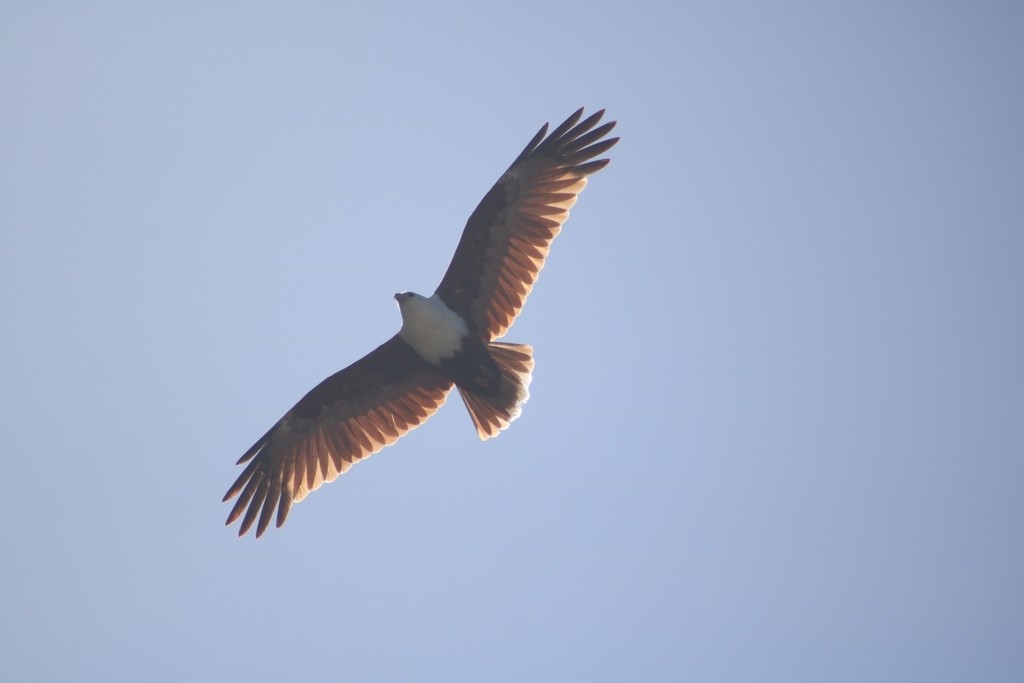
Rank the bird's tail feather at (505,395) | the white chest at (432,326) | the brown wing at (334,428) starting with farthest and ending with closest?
1. the brown wing at (334,428)
2. the bird's tail feather at (505,395)
3. the white chest at (432,326)

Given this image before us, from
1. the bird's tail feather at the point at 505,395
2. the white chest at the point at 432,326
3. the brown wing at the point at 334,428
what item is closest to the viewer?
the white chest at the point at 432,326

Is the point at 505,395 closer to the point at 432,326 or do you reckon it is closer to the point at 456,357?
the point at 456,357

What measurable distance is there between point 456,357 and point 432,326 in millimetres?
401

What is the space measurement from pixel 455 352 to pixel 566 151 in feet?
7.16

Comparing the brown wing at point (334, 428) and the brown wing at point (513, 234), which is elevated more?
the brown wing at point (513, 234)

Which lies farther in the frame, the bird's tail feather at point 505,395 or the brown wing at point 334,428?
the brown wing at point 334,428

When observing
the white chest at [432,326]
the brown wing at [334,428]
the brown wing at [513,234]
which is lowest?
the brown wing at [334,428]

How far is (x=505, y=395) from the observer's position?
1054 cm

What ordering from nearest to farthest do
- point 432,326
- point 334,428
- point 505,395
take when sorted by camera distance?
1. point 432,326
2. point 505,395
3. point 334,428

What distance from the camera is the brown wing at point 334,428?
10922mm

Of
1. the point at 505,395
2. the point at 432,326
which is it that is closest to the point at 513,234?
the point at 432,326

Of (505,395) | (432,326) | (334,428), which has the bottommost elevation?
(334,428)

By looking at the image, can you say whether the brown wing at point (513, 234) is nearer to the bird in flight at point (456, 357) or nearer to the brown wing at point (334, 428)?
the bird in flight at point (456, 357)

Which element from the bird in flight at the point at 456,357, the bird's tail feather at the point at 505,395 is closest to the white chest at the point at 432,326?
the bird in flight at the point at 456,357
